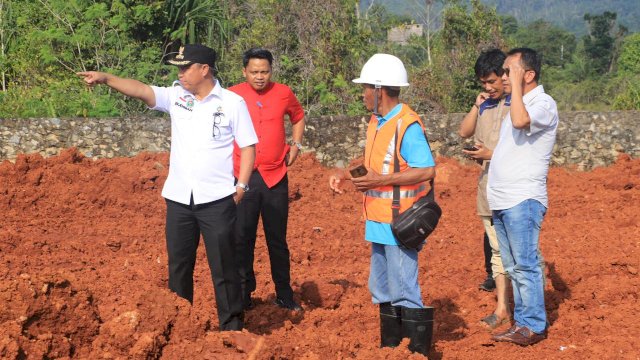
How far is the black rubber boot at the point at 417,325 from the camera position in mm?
5180

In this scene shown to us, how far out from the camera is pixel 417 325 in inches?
204

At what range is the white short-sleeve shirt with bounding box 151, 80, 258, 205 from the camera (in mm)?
5352

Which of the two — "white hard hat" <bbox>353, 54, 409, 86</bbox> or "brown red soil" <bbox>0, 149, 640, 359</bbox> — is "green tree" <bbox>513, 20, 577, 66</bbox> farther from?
"white hard hat" <bbox>353, 54, 409, 86</bbox>

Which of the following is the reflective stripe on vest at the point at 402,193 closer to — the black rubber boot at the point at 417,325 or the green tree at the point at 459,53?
the black rubber boot at the point at 417,325

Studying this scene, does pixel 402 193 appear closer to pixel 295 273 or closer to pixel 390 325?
pixel 390 325

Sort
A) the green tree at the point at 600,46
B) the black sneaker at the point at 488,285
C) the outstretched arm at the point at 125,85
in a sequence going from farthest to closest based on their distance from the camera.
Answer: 1. the green tree at the point at 600,46
2. the black sneaker at the point at 488,285
3. the outstretched arm at the point at 125,85

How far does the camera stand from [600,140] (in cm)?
1324

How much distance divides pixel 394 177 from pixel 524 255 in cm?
124

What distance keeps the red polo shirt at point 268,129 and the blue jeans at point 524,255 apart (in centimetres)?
169

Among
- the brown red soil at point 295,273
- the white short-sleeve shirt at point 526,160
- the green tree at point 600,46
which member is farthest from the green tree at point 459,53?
the green tree at point 600,46

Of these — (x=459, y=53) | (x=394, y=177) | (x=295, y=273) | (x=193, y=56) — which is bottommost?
(x=295, y=273)

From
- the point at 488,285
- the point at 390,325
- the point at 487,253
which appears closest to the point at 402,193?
the point at 390,325

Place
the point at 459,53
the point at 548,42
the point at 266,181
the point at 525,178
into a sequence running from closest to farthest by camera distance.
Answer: the point at 525,178 < the point at 266,181 < the point at 459,53 < the point at 548,42

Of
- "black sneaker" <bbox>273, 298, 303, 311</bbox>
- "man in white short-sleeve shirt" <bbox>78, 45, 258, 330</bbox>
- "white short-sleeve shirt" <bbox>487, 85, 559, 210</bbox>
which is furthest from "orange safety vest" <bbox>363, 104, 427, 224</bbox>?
"black sneaker" <bbox>273, 298, 303, 311</bbox>
